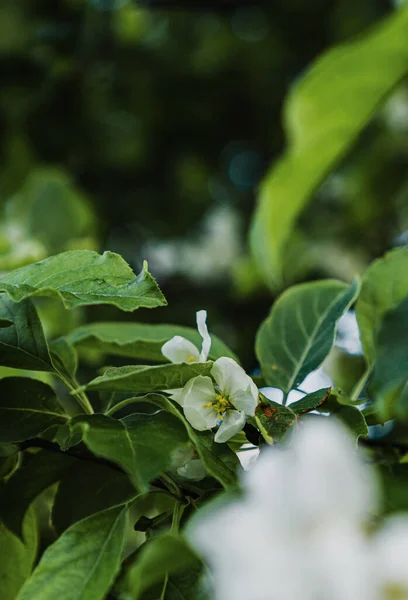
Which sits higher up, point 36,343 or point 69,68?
point 36,343

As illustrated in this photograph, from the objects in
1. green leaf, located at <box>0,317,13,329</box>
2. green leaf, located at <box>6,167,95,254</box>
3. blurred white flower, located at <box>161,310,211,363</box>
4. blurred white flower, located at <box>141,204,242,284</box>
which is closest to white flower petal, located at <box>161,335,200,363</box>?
blurred white flower, located at <box>161,310,211,363</box>

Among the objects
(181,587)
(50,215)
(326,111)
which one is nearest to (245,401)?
(181,587)

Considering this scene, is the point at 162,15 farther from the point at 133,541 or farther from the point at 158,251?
the point at 133,541

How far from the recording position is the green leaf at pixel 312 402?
19.3 inches

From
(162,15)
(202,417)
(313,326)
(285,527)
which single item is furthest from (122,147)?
(285,527)

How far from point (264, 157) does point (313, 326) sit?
216 cm

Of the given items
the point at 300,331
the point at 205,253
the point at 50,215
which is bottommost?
the point at 205,253

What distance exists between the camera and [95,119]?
2412mm

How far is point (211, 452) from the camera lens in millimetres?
458

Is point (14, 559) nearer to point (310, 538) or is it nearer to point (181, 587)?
point (181, 587)

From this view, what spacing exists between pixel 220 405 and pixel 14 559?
0.69 feet

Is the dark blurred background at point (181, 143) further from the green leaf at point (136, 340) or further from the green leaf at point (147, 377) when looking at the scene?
the green leaf at point (147, 377)

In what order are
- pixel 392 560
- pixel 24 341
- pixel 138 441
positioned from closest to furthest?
pixel 392 560 < pixel 138 441 < pixel 24 341

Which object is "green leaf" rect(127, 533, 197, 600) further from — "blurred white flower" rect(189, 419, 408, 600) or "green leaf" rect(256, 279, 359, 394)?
"green leaf" rect(256, 279, 359, 394)
